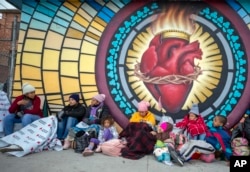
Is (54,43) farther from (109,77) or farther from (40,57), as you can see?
(109,77)

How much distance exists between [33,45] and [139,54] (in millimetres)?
2150

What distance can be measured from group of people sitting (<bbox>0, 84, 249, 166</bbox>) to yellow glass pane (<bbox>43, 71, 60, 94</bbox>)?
0.73 m

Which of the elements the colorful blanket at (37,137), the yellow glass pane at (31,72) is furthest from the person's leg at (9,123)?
the yellow glass pane at (31,72)

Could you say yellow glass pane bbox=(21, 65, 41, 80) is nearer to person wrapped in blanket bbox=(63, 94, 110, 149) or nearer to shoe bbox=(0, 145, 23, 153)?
person wrapped in blanket bbox=(63, 94, 110, 149)

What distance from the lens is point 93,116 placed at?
5.08m

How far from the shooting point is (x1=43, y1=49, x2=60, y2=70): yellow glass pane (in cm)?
571

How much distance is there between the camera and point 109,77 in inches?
220

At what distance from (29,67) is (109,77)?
165cm

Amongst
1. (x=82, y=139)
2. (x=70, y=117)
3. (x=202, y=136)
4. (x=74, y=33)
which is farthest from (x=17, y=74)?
(x=202, y=136)

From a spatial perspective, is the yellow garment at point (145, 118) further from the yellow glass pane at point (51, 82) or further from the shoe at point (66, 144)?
the yellow glass pane at point (51, 82)

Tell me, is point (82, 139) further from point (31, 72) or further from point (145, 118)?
point (31, 72)

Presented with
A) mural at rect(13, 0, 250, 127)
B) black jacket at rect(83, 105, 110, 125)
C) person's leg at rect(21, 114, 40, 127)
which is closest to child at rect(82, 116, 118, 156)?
black jacket at rect(83, 105, 110, 125)

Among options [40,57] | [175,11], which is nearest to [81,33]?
[40,57]

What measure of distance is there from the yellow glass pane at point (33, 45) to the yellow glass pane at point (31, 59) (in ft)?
0.33
